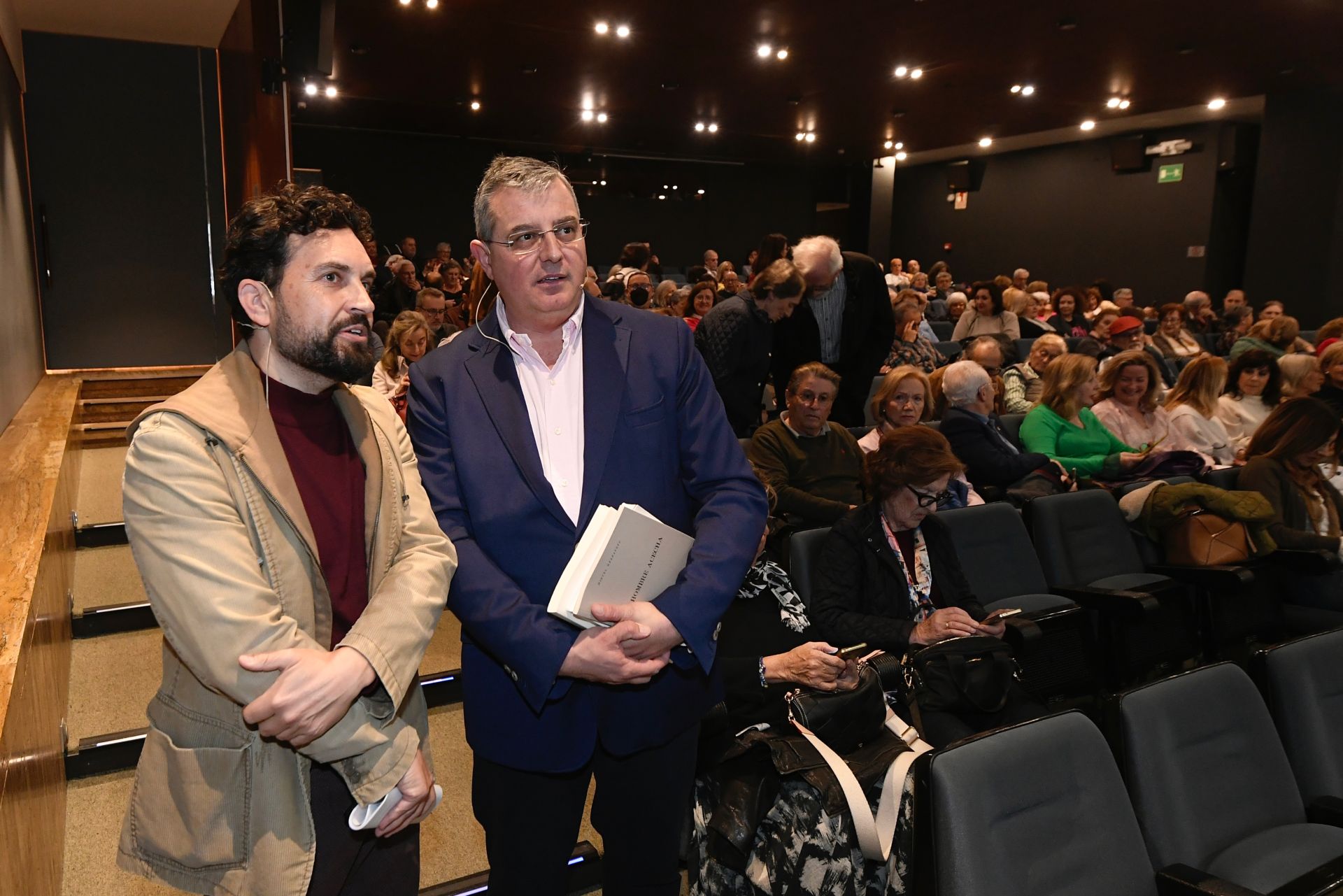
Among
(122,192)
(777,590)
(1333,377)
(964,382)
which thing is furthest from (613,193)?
(777,590)

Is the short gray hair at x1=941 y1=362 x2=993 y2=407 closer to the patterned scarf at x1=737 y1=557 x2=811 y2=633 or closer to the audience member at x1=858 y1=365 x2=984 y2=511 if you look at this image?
the audience member at x1=858 y1=365 x2=984 y2=511

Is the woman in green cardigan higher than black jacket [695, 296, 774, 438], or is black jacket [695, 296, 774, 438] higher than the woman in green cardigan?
black jacket [695, 296, 774, 438]

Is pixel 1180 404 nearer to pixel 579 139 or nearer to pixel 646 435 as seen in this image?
pixel 646 435

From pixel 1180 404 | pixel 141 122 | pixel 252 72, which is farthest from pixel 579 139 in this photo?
pixel 1180 404

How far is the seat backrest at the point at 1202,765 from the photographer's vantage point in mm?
1741

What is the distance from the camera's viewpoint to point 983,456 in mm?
4074

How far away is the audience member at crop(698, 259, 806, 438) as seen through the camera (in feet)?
11.8

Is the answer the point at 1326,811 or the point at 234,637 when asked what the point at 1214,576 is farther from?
the point at 234,637

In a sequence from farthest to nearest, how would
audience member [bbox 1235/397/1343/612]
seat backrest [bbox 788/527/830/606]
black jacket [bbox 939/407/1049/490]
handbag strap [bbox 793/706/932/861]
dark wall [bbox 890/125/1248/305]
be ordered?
dark wall [bbox 890/125/1248/305], black jacket [bbox 939/407/1049/490], audience member [bbox 1235/397/1343/612], seat backrest [bbox 788/527/830/606], handbag strap [bbox 793/706/932/861]

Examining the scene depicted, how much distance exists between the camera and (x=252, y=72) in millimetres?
5383

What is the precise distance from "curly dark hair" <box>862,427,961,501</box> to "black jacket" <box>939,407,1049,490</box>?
1526 mm

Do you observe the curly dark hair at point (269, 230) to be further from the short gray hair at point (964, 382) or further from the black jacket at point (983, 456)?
the short gray hair at point (964, 382)

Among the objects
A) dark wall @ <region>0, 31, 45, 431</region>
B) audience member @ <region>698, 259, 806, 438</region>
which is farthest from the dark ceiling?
audience member @ <region>698, 259, 806, 438</region>

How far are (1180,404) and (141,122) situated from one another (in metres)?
7.80
